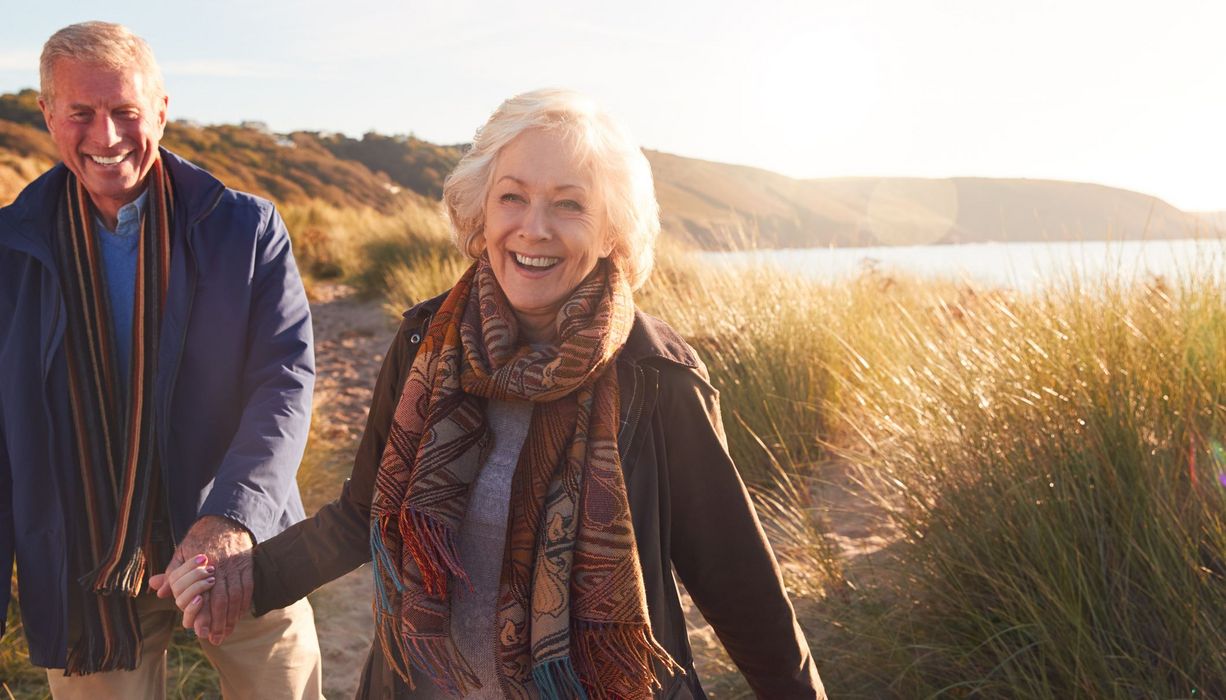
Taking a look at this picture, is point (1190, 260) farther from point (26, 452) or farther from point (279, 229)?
Answer: point (26, 452)

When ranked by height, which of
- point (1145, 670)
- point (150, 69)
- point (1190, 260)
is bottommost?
point (1145, 670)

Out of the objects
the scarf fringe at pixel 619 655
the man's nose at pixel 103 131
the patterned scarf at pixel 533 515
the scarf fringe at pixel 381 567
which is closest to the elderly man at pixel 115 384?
the man's nose at pixel 103 131

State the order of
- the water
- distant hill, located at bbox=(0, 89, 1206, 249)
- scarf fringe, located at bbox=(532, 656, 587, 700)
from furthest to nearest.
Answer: distant hill, located at bbox=(0, 89, 1206, 249), the water, scarf fringe, located at bbox=(532, 656, 587, 700)

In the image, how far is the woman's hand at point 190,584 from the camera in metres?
1.71

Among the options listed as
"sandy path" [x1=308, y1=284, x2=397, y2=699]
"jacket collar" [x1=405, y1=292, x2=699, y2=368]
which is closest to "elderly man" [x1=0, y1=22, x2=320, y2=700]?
"jacket collar" [x1=405, y1=292, x2=699, y2=368]

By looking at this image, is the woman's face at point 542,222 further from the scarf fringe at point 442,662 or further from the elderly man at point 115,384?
the elderly man at point 115,384

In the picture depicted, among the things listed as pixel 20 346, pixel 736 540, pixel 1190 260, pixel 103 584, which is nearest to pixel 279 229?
pixel 20 346

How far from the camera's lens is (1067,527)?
98.3 inches

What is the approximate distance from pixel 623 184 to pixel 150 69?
1.32m

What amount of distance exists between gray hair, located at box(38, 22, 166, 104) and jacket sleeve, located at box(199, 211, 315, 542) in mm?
516

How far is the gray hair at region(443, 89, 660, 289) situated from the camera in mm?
1719

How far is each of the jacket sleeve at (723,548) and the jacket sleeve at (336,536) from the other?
655 mm

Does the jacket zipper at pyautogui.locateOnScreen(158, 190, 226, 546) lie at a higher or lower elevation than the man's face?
lower

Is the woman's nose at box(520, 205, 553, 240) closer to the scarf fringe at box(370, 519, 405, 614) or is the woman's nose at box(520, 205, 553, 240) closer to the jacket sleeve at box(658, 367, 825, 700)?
the jacket sleeve at box(658, 367, 825, 700)
